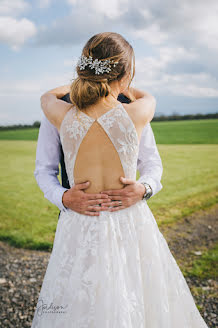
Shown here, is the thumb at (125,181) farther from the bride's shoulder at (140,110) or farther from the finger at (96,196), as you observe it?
the bride's shoulder at (140,110)

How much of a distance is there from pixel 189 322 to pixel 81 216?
3.50 ft

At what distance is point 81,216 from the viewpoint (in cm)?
167

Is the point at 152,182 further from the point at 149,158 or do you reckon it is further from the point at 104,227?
the point at 104,227

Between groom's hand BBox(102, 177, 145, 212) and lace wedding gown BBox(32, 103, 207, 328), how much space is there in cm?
5

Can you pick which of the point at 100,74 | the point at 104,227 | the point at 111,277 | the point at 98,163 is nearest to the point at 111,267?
the point at 111,277

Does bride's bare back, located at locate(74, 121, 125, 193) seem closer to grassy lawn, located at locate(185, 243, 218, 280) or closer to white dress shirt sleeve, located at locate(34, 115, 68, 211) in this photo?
white dress shirt sleeve, located at locate(34, 115, 68, 211)

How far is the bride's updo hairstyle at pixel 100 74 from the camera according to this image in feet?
4.92

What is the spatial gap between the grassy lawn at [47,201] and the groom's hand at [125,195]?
11.1ft

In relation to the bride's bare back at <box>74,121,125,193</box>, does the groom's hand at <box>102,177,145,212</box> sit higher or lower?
lower

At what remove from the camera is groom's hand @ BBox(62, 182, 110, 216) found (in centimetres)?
159

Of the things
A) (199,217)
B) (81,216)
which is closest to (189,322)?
(81,216)

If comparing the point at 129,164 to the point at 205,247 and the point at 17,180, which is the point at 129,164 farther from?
the point at 17,180

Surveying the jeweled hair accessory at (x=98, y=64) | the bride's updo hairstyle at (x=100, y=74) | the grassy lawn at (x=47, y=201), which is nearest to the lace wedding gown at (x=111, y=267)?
the bride's updo hairstyle at (x=100, y=74)

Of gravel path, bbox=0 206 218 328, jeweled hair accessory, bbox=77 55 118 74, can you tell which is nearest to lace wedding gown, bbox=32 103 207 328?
jeweled hair accessory, bbox=77 55 118 74
